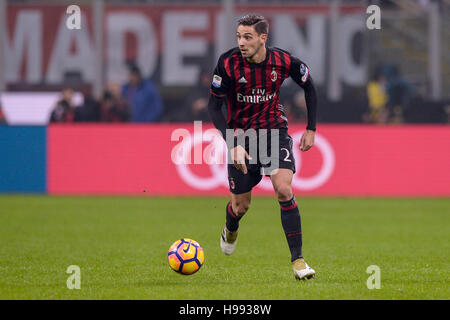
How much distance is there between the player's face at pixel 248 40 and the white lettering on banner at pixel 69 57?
1560cm

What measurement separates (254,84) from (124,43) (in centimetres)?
1529

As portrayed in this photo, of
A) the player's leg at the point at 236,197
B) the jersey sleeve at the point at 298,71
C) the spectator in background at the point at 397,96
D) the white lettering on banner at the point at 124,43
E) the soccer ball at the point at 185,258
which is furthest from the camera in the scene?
the white lettering on banner at the point at 124,43

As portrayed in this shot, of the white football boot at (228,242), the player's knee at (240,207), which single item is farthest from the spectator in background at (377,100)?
the player's knee at (240,207)

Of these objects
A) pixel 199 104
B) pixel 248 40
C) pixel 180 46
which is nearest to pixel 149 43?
pixel 180 46

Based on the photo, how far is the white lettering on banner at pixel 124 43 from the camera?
2228 cm

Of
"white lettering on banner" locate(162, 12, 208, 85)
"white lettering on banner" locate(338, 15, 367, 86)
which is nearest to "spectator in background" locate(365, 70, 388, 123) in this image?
"white lettering on banner" locate(338, 15, 367, 86)

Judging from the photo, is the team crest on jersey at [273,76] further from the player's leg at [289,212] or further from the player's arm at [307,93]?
the player's leg at [289,212]

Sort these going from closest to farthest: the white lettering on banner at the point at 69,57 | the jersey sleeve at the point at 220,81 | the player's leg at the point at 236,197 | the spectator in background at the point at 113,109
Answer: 1. the jersey sleeve at the point at 220,81
2. the player's leg at the point at 236,197
3. the spectator in background at the point at 113,109
4. the white lettering on banner at the point at 69,57

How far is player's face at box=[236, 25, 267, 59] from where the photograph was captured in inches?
288

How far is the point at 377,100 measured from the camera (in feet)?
62.3

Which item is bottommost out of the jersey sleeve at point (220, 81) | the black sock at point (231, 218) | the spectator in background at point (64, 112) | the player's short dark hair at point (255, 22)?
the black sock at point (231, 218)

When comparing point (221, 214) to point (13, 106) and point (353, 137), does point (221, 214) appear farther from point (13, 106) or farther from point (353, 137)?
point (13, 106)

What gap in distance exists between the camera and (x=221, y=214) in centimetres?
1319

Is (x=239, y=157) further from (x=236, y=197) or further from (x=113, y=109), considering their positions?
(x=113, y=109)
